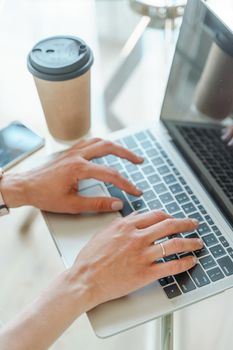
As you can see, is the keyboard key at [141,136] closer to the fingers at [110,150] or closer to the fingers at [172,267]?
the fingers at [110,150]

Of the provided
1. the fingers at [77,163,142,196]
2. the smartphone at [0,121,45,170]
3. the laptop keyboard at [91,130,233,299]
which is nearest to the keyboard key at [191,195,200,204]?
the laptop keyboard at [91,130,233,299]

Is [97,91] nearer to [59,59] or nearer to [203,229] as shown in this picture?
[59,59]

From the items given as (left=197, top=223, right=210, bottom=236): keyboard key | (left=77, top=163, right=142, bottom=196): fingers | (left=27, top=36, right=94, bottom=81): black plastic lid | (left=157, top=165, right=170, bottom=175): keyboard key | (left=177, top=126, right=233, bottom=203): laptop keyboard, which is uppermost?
(left=27, top=36, right=94, bottom=81): black plastic lid

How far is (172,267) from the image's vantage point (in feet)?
2.30

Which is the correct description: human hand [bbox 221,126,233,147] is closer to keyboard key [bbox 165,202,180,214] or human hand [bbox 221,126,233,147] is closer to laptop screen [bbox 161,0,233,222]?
laptop screen [bbox 161,0,233,222]

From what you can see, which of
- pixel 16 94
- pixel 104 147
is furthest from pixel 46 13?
pixel 104 147

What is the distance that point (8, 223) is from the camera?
0.86 m

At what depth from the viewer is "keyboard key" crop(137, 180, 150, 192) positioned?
0.86 m

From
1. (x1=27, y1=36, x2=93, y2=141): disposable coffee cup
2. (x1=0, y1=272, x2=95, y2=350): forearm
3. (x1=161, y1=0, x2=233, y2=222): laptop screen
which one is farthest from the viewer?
(x1=27, y1=36, x2=93, y2=141): disposable coffee cup

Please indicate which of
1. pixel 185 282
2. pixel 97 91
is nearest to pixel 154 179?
pixel 185 282

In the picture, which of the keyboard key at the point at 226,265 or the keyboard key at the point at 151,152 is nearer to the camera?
the keyboard key at the point at 226,265

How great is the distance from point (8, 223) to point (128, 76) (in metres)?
0.49

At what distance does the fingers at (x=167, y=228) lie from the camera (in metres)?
0.73

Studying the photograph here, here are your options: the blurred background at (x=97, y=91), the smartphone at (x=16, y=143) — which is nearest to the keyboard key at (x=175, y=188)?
the blurred background at (x=97, y=91)
